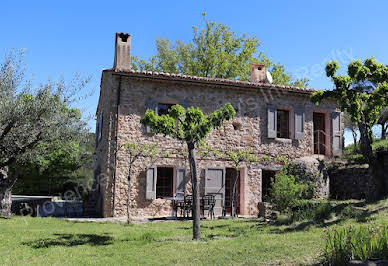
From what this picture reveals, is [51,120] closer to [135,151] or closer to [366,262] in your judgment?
[135,151]

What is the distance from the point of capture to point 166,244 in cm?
716

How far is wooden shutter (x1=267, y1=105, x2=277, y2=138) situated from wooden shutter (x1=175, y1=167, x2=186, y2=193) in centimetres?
358

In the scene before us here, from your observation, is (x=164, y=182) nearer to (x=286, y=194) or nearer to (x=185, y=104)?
(x=185, y=104)

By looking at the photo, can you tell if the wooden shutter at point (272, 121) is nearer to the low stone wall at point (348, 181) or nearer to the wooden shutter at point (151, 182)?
the low stone wall at point (348, 181)

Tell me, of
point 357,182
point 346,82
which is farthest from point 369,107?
point 357,182

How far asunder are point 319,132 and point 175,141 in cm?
607

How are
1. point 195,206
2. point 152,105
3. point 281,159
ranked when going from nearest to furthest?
point 195,206
point 152,105
point 281,159

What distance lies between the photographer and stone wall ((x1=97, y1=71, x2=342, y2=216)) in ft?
40.7

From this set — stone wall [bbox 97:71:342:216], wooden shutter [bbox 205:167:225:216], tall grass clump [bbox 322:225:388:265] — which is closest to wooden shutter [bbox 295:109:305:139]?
stone wall [bbox 97:71:342:216]

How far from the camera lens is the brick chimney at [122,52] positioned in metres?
13.3

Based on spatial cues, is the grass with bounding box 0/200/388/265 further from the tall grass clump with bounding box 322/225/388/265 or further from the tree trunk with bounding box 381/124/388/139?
the tree trunk with bounding box 381/124/388/139

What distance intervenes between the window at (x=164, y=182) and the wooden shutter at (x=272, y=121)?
3891 mm

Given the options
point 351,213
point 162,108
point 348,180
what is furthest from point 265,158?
point 351,213

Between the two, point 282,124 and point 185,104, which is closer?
point 185,104
